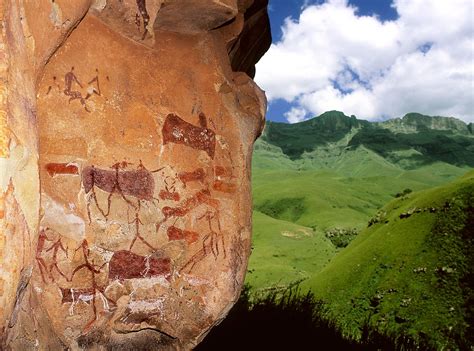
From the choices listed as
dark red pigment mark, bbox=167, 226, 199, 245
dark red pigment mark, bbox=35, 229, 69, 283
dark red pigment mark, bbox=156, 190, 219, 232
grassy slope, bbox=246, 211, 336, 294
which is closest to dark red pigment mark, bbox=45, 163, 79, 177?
dark red pigment mark, bbox=35, 229, 69, 283

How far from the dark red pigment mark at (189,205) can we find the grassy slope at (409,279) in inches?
466

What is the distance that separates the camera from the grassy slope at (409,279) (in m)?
18.1

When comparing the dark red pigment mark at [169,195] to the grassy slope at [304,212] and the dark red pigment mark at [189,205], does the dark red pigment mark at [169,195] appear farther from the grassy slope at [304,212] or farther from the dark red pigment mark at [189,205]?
the grassy slope at [304,212]

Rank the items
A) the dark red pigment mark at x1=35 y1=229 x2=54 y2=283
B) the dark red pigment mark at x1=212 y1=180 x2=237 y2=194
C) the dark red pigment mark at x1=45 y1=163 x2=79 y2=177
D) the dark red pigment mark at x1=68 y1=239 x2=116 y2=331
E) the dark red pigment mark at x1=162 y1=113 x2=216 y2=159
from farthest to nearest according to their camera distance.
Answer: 1. the dark red pigment mark at x1=212 y1=180 x2=237 y2=194
2. the dark red pigment mark at x1=162 y1=113 x2=216 y2=159
3. the dark red pigment mark at x1=68 y1=239 x2=116 y2=331
4. the dark red pigment mark at x1=45 y1=163 x2=79 y2=177
5. the dark red pigment mark at x1=35 y1=229 x2=54 y2=283

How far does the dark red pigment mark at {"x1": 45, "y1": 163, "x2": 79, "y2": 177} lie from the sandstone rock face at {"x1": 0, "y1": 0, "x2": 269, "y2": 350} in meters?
0.01

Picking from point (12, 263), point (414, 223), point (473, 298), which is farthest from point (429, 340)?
point (12, 263)

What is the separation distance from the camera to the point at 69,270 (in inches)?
197

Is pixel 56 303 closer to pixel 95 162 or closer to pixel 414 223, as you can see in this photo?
pixel 95 162

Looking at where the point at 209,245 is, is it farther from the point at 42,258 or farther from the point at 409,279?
the point at 409,279

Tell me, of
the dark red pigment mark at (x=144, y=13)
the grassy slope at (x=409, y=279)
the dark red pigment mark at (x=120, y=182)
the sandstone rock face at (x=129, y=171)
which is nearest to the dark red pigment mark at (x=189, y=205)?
the sandstone rock face at (x=129, y=171)

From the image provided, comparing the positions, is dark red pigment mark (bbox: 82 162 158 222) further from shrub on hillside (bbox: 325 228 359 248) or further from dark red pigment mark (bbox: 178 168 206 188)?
shrub on hillside (bbox: 325 228 359 248)

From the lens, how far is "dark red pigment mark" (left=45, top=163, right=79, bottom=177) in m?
5.01

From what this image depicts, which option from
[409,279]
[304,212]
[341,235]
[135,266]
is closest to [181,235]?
[135,266]

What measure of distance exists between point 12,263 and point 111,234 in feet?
7.00
